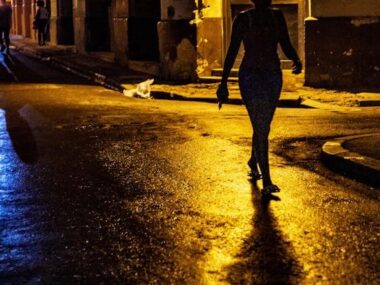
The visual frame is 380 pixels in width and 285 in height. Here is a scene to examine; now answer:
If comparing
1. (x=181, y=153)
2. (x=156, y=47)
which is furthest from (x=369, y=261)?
(x=156, y=47)

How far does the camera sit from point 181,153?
28.5 feet

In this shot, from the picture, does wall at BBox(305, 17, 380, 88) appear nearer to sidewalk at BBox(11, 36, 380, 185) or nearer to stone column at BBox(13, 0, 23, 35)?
sidewalk at BBox(11, 36, 380, 185)

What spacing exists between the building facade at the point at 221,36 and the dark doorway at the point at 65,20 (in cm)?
645

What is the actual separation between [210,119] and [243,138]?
1939 mm

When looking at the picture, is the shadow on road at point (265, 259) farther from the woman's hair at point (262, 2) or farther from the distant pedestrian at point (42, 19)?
the distant pedestrian at point (42, 19)

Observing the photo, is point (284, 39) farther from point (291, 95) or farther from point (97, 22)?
point (97, 22)

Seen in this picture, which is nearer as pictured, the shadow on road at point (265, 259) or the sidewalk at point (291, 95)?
the shadow on road at point (265, 259)

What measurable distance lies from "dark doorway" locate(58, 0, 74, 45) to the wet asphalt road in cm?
2116

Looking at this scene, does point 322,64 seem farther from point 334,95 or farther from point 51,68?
point 51,68

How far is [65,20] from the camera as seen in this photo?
3184 cm

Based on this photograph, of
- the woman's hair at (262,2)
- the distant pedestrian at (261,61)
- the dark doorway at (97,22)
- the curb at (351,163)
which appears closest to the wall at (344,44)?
the curb at (351,163)

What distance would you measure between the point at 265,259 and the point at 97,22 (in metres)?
22.4

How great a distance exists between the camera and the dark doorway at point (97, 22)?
26.3 meters

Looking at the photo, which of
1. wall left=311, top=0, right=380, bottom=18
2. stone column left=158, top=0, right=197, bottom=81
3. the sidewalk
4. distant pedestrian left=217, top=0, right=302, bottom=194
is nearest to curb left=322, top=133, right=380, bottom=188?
the sidewalk
